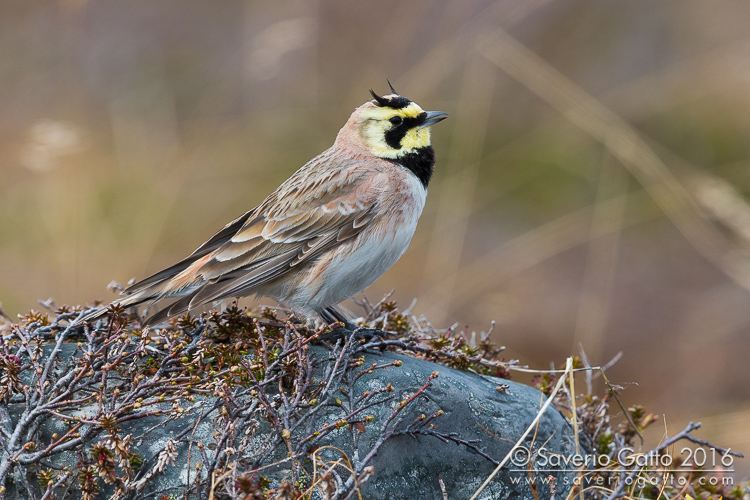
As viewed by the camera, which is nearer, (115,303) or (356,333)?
(115,303)

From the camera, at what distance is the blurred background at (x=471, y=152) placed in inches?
353

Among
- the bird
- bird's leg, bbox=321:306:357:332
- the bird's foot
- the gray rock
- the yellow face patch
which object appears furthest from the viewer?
the yellow face patch

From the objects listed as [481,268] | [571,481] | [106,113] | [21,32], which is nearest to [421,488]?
[571,481]

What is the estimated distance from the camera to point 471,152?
10.9m

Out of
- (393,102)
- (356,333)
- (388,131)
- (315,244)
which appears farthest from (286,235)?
(393,102)

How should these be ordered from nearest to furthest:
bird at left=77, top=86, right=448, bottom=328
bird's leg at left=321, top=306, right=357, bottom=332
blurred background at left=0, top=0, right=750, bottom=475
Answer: bird at left=77, top=86, right=448, bottom=328
bird's leg at left=321, top=306, right=357, bottom=332
blurred background at left=0, top=0, right=750, bottom=475

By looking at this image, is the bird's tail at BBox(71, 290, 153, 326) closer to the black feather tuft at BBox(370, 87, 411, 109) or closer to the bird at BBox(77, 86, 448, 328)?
the bird at BBox(77, 86, 448, 328)

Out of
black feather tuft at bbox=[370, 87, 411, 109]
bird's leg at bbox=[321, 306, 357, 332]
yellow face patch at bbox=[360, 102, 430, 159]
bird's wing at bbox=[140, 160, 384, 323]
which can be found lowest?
bird's leg at bbox=[321, 306, 357, 332]

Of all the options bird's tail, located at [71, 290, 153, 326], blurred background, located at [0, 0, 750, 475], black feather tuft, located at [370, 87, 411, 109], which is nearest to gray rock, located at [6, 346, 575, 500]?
bird's tail, located at [71, 290, 153, 326]

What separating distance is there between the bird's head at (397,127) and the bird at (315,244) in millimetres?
47

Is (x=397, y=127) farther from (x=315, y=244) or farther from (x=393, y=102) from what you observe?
(x=315, y=244)

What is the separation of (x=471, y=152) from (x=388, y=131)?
5.56 m

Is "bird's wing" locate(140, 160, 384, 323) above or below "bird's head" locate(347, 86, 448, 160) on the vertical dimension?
below

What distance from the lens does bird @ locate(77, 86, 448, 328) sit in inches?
190
